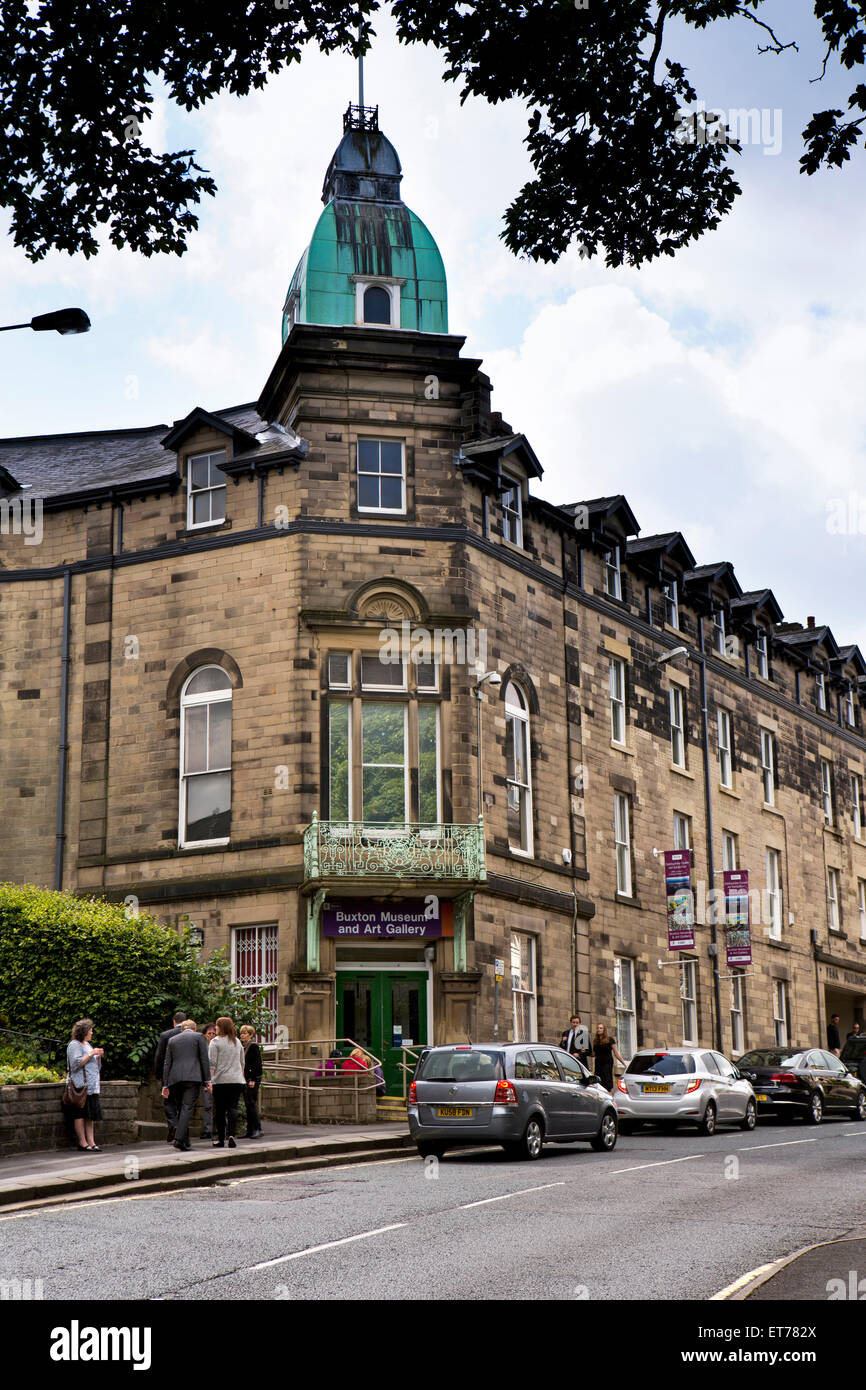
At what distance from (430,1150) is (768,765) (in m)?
24.1

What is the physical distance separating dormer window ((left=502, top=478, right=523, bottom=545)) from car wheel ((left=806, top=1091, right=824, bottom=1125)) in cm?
1154

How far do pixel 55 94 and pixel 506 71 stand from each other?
Result: 265 centimetres

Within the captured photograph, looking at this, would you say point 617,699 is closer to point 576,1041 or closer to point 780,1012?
point 576,1041

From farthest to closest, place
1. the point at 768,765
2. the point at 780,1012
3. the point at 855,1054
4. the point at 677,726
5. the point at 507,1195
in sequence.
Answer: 1. the point at 768,765
2. the point at 780,1012
3. the point at 677,726
4. the point at 855,1054
5. the point at 507,1195

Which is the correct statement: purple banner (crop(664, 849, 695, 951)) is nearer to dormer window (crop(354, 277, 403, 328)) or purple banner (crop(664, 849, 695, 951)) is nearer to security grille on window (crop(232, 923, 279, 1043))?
security grille on window (crop(232, 923, 279, 1043))

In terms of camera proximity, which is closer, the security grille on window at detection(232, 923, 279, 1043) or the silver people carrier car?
the silver people carrier car

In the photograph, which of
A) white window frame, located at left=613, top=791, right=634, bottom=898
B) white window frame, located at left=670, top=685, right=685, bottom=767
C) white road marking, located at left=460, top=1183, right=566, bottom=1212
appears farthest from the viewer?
white window frame, located at left=670, top=685, right=685, bottom=767

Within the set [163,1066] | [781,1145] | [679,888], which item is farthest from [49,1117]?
[679,888]

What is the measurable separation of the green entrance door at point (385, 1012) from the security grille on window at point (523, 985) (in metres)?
2.14

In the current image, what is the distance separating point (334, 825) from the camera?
26.2 meters

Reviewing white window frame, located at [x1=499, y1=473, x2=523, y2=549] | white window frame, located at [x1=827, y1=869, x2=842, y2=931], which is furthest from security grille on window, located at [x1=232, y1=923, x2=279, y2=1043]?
white window frame, located at [x1=827, y1=869, x2=842, y2=931]

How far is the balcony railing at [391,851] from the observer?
25734 mm

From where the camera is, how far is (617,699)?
34.2 metres

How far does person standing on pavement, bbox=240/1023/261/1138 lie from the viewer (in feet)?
68.1
